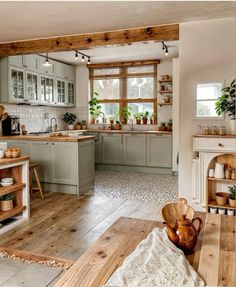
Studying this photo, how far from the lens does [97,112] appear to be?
300 inches

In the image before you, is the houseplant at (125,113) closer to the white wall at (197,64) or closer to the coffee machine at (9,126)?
the coffee machine at (9,126)

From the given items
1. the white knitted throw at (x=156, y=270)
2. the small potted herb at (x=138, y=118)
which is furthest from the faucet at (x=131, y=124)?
the white knitted throw at (x=156, y=270)

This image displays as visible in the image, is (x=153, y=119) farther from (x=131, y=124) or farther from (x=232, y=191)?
(x=232, y=191)

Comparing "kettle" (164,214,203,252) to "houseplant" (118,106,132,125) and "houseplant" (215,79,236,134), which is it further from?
"houseplant" (118,106,132,125)

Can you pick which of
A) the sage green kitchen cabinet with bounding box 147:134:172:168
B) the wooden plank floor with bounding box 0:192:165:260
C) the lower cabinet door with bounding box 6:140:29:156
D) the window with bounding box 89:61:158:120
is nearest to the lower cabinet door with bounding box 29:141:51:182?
the lower cabinet door with bounding box 6:140:29:156

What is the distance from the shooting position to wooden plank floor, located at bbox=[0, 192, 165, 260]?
2.85 metres

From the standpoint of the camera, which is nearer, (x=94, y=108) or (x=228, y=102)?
(x=228, y=102)

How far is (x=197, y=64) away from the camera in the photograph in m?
3.64

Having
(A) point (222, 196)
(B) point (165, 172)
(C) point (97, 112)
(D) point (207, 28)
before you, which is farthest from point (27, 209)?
(C) point (97, 112)

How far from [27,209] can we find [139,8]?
8.64 ft

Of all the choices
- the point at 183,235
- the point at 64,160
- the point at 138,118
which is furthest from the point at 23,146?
the point at 183,235

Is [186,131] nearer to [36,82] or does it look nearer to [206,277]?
[206,277]

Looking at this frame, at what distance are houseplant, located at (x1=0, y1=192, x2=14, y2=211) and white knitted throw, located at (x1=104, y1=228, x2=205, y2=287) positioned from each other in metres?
2.44

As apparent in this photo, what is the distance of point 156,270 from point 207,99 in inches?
115
